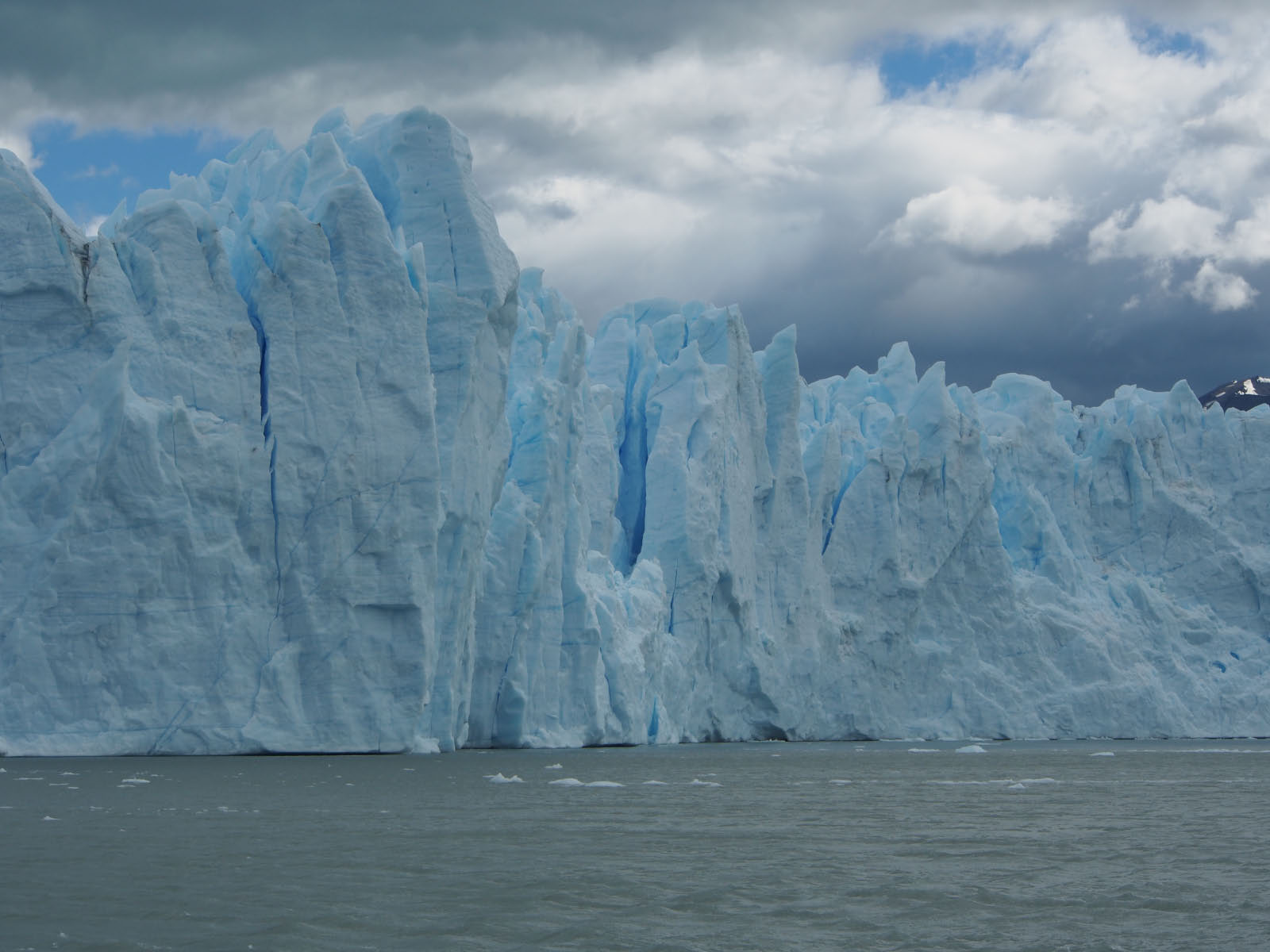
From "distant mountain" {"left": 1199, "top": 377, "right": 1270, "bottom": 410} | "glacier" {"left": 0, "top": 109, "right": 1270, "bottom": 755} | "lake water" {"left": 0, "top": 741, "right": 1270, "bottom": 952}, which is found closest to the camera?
"lake water" {"left": 0, "top": 741, "right": 1270, "bottom": 952}

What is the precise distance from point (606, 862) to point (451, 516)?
13016 mm

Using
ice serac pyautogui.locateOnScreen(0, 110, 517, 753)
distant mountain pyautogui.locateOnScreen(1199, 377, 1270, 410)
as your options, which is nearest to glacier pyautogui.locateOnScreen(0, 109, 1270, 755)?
ice serac pyautogui.locateOnScreen(0, 110, 517, 753)

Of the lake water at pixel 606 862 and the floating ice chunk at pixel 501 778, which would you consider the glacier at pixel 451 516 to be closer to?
the lake water at pixel 606 862

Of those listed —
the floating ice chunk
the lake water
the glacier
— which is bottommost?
the lake water

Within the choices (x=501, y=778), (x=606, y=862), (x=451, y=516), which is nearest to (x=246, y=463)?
(x=451, y=516)

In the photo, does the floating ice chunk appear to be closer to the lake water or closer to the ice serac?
the lake water

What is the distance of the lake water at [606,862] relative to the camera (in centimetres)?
816

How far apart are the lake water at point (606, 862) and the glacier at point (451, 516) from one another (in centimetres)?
228

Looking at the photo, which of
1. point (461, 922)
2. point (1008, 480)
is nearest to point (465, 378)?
point (461, 922)

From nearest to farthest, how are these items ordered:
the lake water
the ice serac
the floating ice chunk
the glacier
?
the lake water
the floating ice chunk
the ice serac
the glacier

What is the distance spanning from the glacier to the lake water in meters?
2.28

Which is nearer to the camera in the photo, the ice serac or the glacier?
Answer: the ice serac

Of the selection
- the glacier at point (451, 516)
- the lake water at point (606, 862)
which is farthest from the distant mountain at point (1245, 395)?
the lake water at point (606, 862)

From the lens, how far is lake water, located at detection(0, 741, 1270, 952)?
816 cm
